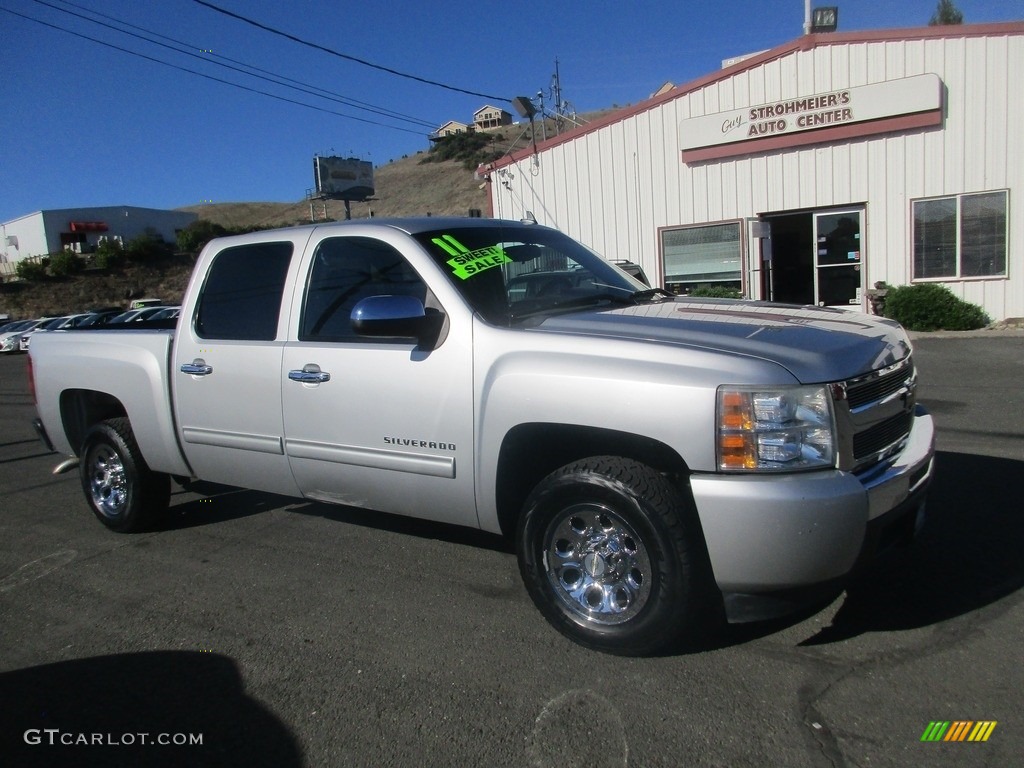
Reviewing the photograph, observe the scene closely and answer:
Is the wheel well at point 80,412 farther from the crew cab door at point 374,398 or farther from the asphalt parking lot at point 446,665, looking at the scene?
the crew cab door at point 374,398

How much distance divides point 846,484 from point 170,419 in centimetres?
402

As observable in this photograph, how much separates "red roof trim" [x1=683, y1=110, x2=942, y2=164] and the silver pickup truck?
12.9 m

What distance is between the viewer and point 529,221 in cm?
527

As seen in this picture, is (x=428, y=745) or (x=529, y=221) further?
(x=529, y=221)

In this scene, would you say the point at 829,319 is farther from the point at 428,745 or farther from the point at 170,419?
the point at 170,419

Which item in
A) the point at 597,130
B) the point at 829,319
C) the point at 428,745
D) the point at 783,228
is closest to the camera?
the point at 428,745

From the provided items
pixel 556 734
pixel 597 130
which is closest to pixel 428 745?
pixel 556 734

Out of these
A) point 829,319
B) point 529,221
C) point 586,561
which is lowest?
point 586,561

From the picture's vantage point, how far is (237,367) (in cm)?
471

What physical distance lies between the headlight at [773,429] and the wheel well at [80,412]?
4.59 m

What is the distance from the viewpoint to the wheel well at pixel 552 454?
3.35 meters

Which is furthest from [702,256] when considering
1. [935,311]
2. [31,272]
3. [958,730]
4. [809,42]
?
[31,272]

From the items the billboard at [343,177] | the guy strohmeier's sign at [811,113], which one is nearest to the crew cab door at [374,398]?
the guy strohmeier's sign at [811,113]

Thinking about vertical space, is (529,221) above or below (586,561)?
above
